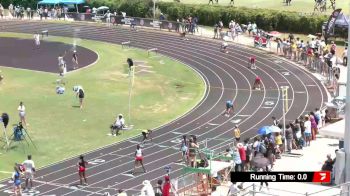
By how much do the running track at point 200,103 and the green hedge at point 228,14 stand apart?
6533 millimetres

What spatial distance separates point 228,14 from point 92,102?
103 feet

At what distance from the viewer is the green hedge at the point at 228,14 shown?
71.6 m

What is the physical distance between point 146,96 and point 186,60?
12724mm

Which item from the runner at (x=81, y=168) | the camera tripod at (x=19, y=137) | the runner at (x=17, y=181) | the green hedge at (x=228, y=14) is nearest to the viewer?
the runner at (x=17, y=181)

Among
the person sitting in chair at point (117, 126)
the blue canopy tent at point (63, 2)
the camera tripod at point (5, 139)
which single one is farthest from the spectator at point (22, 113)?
the blue canopy tent at point (63, 2)

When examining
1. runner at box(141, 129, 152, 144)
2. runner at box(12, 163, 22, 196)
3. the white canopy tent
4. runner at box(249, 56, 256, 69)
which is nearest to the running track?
runner at box(141, 129, 152, 144)

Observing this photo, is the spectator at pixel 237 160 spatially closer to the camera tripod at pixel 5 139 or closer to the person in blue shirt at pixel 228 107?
the camera tripod at pixel 5 139

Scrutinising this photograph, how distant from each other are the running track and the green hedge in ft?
21.4

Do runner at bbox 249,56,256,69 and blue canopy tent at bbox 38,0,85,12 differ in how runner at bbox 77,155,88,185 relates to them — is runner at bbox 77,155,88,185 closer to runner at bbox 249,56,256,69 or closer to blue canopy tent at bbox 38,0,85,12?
runner at bbox 249,56,256,69

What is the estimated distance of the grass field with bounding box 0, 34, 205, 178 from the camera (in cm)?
3925

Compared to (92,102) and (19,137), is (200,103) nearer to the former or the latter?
(92,102)

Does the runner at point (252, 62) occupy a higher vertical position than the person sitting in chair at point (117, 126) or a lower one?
higher

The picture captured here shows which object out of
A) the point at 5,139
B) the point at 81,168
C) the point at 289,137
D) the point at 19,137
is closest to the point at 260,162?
the point at 289,137

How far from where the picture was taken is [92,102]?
47469mm
